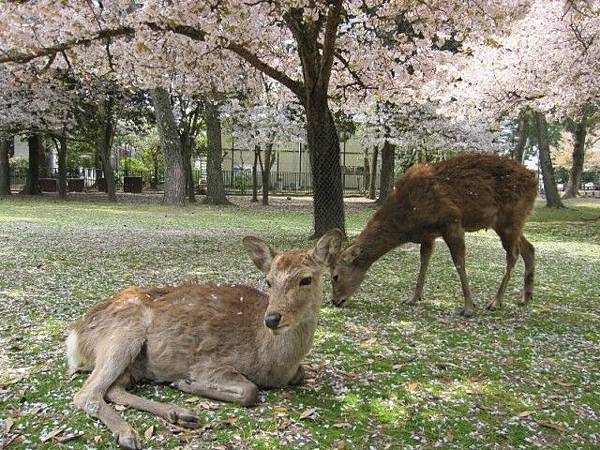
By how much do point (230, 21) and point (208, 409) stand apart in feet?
28.5

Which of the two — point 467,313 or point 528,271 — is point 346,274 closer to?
point 467,313

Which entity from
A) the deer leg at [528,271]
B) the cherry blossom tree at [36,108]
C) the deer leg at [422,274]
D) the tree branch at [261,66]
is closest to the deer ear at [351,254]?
the deer leg at [422,274]

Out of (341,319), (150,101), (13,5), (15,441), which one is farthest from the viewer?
(150,101)

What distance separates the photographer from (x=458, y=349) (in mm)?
5203

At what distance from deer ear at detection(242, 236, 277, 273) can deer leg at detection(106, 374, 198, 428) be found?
1.06 metres

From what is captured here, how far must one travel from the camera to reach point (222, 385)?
3760 mm

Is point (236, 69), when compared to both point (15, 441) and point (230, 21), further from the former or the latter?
point (15, 441)

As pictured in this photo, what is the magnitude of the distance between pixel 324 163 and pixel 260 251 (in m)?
7.88

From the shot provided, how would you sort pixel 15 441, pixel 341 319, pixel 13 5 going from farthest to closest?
1. pixel 13 5
2. pixel 341 319
3. pixel 15 441

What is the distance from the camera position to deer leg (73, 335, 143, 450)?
3.28 m

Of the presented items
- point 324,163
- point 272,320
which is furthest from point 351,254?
point 324,163

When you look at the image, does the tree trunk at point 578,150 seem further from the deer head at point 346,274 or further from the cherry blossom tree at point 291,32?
the deer head at point 346,274

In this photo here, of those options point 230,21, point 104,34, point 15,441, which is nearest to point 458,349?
point 15,441

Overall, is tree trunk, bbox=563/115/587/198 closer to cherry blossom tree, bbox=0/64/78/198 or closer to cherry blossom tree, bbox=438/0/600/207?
cherry blossom tree, bbox=438/0/600/207
